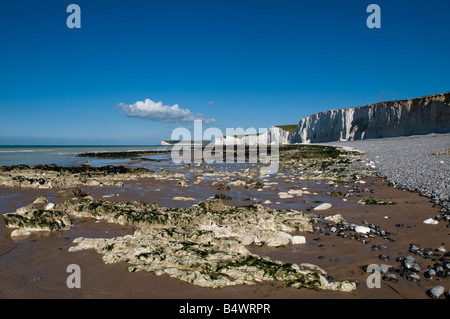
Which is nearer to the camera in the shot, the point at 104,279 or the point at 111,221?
the point at 104,279

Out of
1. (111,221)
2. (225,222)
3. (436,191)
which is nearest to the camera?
(225,222)

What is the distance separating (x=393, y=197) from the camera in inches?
374

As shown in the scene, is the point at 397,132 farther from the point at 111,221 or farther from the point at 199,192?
the point at 111,221

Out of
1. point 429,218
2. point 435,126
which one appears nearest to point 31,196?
point 429,218

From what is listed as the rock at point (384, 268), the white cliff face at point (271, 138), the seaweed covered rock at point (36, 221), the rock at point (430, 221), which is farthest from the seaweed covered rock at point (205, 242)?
the white cliff face at point (271, 138)

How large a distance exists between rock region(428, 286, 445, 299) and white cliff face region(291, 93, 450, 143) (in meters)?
56.2

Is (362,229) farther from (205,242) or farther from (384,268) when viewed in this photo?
(205,242)

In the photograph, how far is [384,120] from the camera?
59.9m

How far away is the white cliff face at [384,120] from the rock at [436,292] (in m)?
56.2

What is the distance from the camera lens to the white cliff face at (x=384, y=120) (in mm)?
48125

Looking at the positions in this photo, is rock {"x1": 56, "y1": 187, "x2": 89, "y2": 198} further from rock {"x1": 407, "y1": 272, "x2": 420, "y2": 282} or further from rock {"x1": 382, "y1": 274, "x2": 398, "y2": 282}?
rock {"x1": 407, "y1": 272, "x2": 420, "y2": 282}

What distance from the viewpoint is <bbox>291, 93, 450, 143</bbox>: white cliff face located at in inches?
1895
